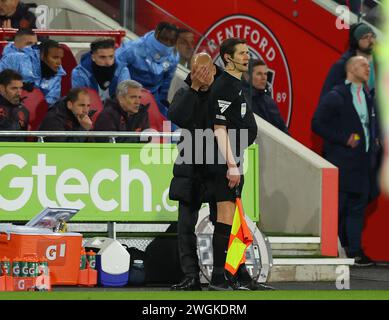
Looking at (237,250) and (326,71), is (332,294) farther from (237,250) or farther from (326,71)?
(326,71)

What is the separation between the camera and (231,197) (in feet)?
38.4

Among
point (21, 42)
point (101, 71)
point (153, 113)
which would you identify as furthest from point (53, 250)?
point (21, 42)

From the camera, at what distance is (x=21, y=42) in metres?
15.3

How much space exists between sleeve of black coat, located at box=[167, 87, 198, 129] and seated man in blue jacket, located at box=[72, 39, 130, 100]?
3382 millimetres

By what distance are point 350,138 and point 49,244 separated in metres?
4.63

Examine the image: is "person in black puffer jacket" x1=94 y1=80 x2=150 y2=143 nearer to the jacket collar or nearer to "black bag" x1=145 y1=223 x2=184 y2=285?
"black bag" x1=145 y1=223 x2=184 y2=285

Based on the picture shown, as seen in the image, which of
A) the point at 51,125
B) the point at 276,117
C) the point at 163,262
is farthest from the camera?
the point at 276,117

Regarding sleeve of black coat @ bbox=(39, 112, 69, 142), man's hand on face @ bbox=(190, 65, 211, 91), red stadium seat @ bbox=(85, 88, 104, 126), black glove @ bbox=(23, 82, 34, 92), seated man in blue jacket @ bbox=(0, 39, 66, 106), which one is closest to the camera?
man's hand on face @ bbox=(190, 65, 211, 91)

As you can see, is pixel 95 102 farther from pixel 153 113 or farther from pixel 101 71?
pixel 153 113

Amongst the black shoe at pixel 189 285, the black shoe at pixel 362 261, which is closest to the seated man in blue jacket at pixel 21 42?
the black shoe at pixel 362 261

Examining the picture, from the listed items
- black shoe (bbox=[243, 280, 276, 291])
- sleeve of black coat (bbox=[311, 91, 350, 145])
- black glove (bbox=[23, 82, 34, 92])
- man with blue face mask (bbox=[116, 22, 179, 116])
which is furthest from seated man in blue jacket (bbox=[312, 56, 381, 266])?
black shoe (bbox=[243, 280, 276, 291])

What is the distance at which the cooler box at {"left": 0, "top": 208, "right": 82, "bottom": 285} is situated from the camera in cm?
1238

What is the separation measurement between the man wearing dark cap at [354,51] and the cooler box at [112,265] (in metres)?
4.27
